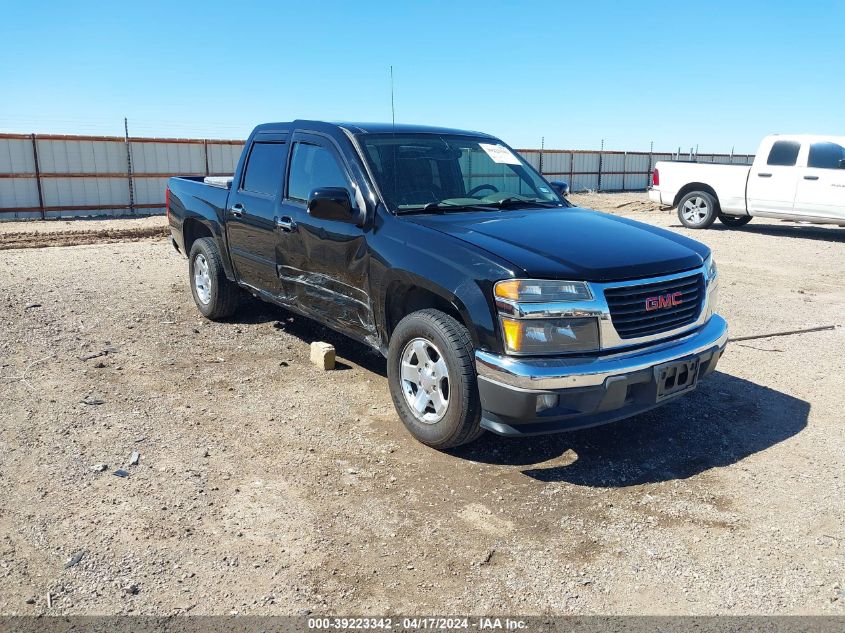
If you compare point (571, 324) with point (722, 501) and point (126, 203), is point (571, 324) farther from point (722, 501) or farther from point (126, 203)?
point (126, 203)

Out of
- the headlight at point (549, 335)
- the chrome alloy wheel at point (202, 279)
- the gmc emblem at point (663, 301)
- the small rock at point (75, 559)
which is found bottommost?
the small rock at point (75, 559)

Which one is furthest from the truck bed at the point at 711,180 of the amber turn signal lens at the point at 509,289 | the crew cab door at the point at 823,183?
the amber turn signal lens at the point at 509,289

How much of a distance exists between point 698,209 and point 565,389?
13.1 m

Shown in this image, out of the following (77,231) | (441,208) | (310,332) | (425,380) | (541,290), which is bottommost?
(310,332)

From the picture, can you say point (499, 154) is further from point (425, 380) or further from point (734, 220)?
point (734, 220)

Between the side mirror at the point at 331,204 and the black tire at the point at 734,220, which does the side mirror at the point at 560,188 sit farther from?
the black tire at the point at 734,220

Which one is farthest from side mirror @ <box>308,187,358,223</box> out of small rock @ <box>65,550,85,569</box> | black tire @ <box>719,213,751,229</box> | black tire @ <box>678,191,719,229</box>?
black tire @ <box>719,213,751,229</box>

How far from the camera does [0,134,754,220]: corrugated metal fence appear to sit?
18547mm

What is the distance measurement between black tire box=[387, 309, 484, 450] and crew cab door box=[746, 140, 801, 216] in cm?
1196

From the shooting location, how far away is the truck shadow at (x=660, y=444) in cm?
388

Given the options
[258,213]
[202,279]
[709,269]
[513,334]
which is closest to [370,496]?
[513,334]

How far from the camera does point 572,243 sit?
390 cm

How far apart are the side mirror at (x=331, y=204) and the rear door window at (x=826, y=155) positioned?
11914 mm

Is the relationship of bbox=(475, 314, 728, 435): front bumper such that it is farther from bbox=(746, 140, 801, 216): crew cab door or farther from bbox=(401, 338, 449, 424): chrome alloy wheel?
bbox=(746, 140, 801, 216): crew cab door
